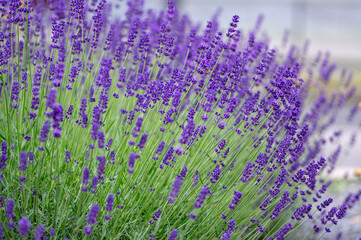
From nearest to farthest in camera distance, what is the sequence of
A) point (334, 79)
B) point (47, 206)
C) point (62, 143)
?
point (47, 206)
point (62, 143)
point (334, 79)

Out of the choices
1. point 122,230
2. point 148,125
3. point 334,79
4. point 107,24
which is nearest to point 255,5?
point 334,79

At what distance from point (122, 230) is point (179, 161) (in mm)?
Result: 494

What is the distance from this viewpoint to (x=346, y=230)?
13.6 ft

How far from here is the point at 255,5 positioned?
13367mm

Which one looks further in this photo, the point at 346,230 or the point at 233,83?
the point at 346,230

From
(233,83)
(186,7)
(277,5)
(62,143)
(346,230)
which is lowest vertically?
(346,230)

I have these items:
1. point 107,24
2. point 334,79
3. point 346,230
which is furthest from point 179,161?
point 334,79

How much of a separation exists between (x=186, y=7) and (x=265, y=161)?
12.0 meters

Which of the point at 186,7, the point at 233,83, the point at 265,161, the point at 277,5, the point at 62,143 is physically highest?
the point at 277,5

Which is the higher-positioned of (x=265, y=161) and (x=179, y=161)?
(x=265, y=161)

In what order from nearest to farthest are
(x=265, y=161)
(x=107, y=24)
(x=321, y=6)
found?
(x=265, y=161)
(x=107, y=24)
(x=321, y=6)

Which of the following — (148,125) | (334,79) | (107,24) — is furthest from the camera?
(334,79)

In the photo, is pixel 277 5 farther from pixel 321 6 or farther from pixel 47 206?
pixel 47 206

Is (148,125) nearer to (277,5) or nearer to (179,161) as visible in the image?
(179,161)
